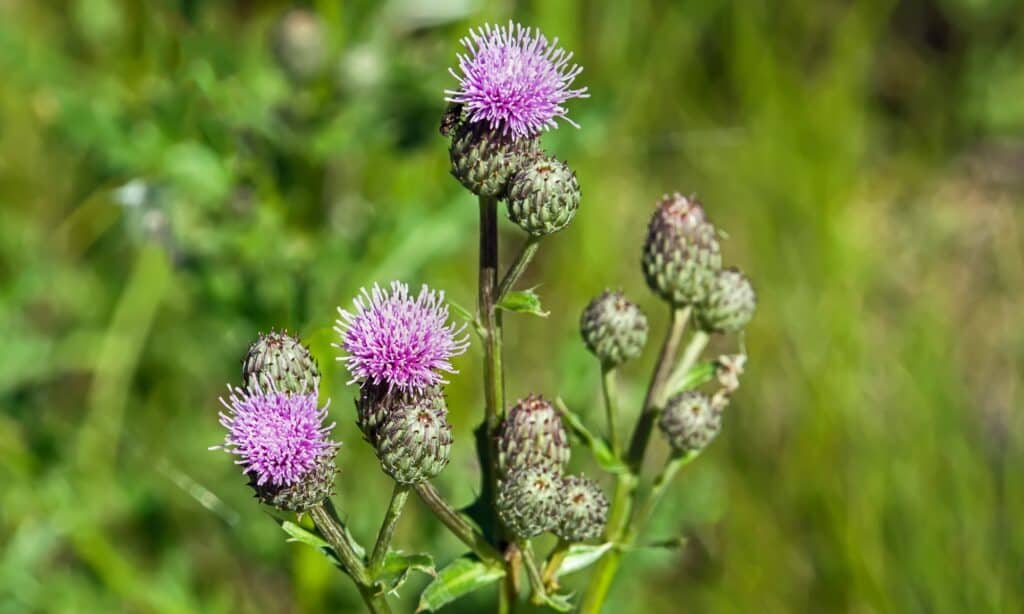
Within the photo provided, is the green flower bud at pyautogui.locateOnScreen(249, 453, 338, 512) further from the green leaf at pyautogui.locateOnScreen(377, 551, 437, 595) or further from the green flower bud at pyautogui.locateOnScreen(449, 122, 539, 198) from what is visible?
the green flower bud at pyautogui.locateOnScreen(449, 122, 539, 198)

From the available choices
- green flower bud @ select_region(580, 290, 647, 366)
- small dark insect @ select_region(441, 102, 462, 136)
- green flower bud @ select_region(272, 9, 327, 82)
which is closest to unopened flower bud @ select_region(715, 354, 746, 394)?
green flower bud @ select_region(580, 290, 647, 366)

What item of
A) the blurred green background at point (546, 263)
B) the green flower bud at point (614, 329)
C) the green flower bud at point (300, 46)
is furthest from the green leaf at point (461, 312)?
the green flower bud at point (300, 46)

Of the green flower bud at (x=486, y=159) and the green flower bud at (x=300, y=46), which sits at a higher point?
the green flower bud at (x=300, y=46)

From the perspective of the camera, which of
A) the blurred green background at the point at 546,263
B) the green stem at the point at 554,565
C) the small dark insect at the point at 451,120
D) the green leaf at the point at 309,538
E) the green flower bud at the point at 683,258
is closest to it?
the green leaf at the point at 309,538

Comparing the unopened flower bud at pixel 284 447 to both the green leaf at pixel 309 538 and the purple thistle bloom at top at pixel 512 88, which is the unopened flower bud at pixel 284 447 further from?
the purple thistle bloom at top at pixel 512 88

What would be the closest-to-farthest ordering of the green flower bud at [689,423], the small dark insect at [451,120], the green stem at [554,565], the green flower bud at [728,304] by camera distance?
the small dark insect at [451,120] → the green stem at [554,565] → the green flower bud at [689,423] → the green flower bud at [728,304]

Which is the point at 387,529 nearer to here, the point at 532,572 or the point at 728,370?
the point at 532,572

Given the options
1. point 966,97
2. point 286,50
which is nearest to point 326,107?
point 286,50
